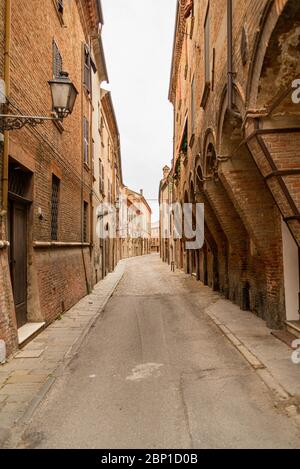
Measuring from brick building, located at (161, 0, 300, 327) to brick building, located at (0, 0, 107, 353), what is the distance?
4.08 m

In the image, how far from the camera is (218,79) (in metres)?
8.91

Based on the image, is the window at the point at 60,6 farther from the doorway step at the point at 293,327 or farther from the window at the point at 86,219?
the doorway step at the point at 293,327

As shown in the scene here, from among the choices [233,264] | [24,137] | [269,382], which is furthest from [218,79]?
[269,382]

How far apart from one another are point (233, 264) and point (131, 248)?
1839 inches

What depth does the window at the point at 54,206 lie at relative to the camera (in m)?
10.1

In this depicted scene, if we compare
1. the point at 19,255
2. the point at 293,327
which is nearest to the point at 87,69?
the point at 19,255

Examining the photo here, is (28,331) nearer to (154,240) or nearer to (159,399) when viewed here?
(159,399)

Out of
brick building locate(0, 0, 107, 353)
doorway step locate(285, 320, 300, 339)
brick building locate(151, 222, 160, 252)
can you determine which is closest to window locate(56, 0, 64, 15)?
brick building locate(0, 0, 107, 353)

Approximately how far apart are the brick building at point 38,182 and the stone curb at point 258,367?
3.94 meters

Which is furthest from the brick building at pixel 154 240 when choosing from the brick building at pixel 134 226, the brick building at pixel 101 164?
the brick building at pixel 101 164

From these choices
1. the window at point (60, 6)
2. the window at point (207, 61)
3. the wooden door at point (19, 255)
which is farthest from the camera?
the window at point (207, 61)

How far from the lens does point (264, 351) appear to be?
20.9 feet

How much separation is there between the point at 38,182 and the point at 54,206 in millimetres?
1900

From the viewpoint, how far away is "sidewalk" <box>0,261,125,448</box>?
4117 millimetres
